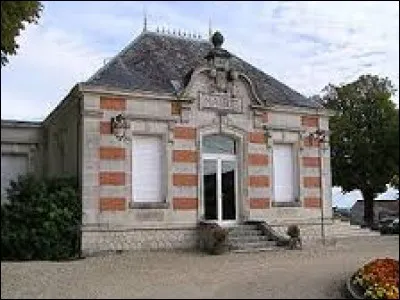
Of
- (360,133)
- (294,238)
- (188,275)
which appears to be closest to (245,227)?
(294,238)

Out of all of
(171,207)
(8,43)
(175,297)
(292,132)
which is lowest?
(175,297)

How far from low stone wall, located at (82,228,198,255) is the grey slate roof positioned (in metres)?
3.93

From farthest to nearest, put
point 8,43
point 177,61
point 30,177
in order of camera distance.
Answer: point 177,61 → point 30,177 → point 8,43

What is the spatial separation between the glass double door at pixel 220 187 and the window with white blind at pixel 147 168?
1.50m

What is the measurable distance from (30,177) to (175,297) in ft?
23.4

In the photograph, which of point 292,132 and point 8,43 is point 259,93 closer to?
point 292,132

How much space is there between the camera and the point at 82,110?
1706 centimetres

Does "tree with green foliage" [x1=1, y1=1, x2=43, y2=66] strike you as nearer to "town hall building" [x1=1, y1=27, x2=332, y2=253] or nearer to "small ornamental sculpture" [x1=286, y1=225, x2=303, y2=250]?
"town hall building" [x1=1, y1=27, x2=332, y2=253]

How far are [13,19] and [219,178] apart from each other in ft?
27.7

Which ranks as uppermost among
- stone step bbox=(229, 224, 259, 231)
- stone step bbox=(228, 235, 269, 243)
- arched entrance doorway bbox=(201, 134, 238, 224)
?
arched entrance doorway bbox=(201, 134, 238, 224)

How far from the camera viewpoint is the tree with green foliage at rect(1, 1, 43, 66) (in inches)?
494

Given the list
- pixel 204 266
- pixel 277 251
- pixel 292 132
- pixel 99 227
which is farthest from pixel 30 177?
pixel 292 132

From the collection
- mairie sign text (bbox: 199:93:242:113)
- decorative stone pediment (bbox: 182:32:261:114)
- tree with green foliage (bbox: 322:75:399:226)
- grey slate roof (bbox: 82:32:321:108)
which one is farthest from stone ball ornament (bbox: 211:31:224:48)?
tree with green foliage (bbox: 322:75:399:226)

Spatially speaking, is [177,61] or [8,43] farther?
[177,61]
